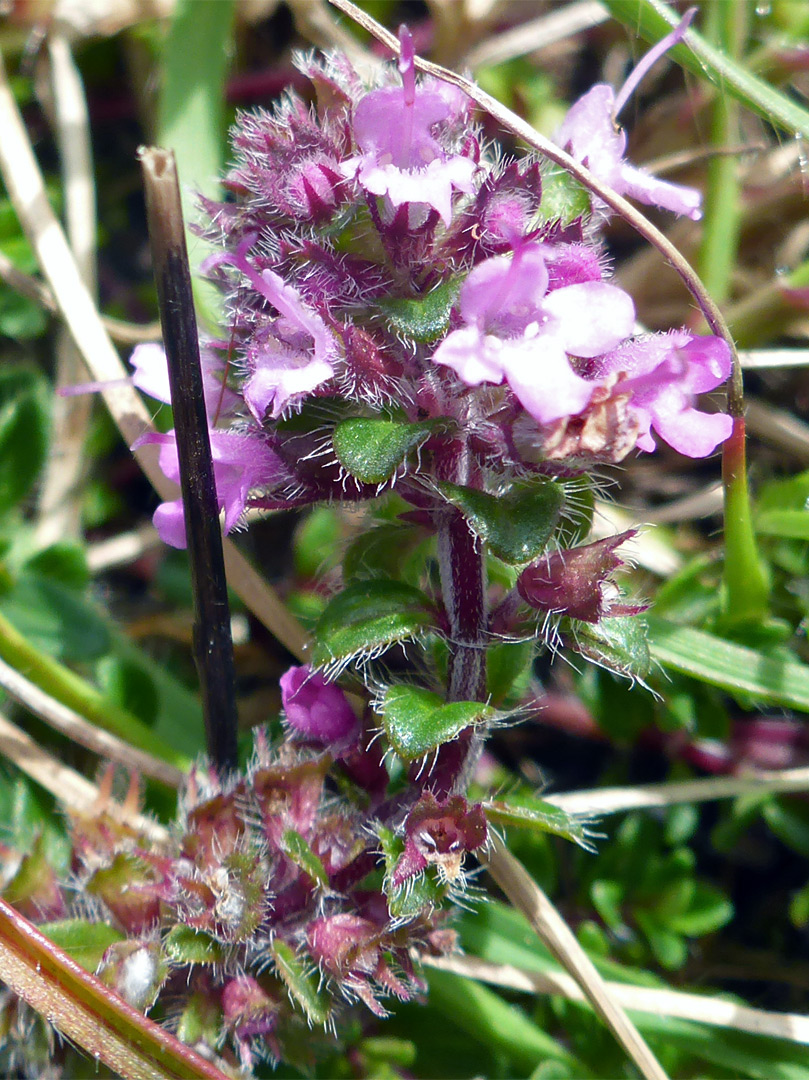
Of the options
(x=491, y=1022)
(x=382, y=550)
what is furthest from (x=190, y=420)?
(x=491, y=1022)

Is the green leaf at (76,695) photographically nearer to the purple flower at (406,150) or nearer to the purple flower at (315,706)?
the purple flower at (315,706)

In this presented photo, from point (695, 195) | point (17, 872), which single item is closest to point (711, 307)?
point (695, 195)

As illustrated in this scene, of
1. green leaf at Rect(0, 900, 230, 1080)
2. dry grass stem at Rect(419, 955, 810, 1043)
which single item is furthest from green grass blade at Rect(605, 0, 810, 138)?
green leaf at Rect(0, 900, 230, 1080)

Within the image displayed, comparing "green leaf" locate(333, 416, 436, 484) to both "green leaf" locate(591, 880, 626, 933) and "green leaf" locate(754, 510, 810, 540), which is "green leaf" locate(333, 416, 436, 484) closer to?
"green leaf" locate(754, 510, 810, 540)

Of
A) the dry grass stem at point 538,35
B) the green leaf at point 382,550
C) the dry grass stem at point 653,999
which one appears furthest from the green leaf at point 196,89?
the dry grass stem at point 653,999

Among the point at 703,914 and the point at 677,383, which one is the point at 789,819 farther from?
the point at 677,383

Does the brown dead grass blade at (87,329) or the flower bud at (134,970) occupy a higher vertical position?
the brown dead grass blade at (87,329)
